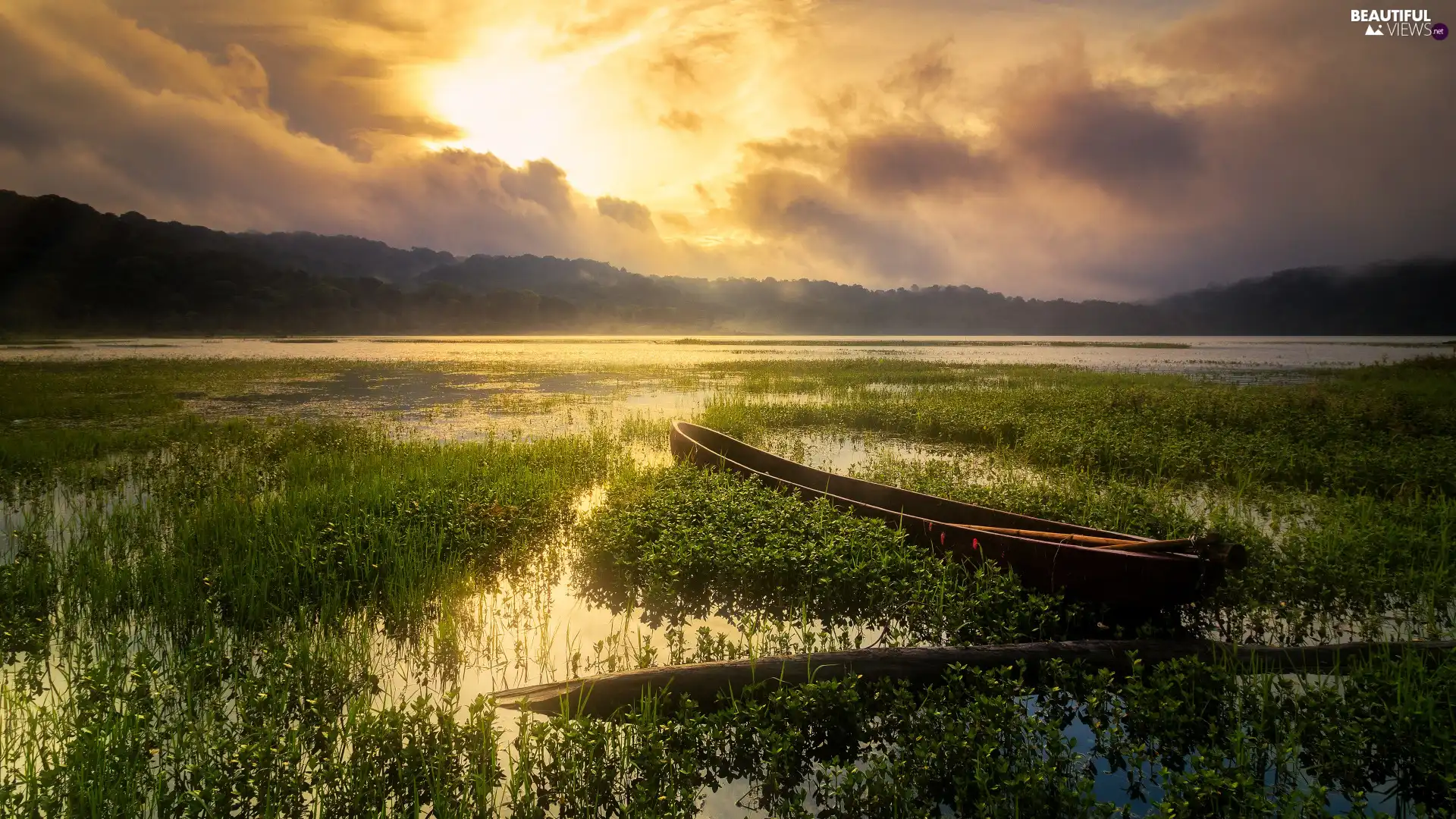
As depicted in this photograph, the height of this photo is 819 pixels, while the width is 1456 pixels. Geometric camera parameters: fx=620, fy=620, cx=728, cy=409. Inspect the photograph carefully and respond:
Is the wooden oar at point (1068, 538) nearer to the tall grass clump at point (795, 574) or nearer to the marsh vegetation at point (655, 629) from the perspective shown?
the tall grass clump at point (795, 574)

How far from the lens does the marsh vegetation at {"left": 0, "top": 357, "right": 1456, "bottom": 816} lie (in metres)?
4.06

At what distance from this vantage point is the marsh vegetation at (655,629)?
406 centimetres

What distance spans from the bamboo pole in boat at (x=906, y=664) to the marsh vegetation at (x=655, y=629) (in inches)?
6.1

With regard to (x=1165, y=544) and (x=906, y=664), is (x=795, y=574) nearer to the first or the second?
(x=906, y=664)

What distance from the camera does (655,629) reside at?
690cm

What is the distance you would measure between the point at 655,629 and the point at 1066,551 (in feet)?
14.6

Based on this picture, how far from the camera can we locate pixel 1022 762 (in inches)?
168

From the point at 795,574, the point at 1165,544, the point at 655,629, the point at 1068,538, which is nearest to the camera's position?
the point at 1165,544

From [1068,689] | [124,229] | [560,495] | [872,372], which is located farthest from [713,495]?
[124,229]

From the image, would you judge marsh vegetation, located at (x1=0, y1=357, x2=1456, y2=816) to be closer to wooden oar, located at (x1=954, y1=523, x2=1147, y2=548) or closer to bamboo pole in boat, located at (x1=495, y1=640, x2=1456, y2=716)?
bamboo pole in boat, located at (x1=495, y1=640, x2=1456, y2=716)

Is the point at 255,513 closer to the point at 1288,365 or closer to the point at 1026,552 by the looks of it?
the point at 1026,552

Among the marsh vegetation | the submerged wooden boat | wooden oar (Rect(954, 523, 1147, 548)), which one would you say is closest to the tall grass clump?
the marsh vegetation

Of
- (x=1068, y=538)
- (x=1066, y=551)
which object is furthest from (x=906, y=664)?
(x=1068, y=538)

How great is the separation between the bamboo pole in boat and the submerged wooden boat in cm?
57
